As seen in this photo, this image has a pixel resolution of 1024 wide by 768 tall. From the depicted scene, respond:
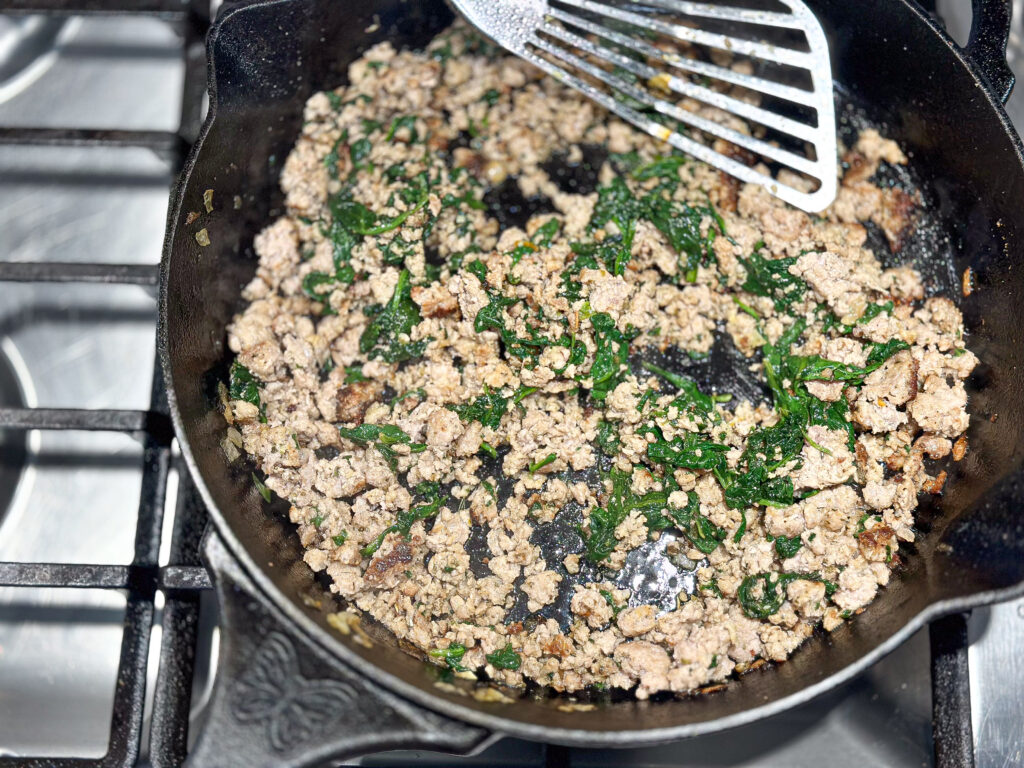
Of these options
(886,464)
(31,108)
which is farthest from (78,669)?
(886,464)

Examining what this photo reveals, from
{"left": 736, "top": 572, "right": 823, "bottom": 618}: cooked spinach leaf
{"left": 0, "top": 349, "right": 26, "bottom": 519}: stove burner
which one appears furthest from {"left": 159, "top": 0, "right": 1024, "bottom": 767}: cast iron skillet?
{"left": 0, "top": 349, "right": 26, "bottom": 519}: stove burner

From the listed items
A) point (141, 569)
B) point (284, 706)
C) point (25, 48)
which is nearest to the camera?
point (284, 706)

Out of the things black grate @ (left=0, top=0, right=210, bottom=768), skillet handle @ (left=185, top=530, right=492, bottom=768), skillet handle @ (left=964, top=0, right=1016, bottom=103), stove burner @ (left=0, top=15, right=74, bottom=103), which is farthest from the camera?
stove burner @ (left=0, top=15, right=74, bottom=103)

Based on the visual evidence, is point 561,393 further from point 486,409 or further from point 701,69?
point 701,69

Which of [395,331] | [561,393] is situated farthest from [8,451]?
[561,393]

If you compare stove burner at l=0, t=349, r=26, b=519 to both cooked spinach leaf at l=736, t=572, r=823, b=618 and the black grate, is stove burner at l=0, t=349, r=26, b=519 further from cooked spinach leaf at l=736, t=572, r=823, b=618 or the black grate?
cooked spinach leaf at l=736, t=572, r=823, b=618

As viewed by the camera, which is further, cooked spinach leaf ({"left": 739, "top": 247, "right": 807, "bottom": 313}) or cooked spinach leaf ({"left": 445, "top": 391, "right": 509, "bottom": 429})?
cooked spinach leaf ({"left": 739, "top": 247, "right": 807, "bottom": 313})
